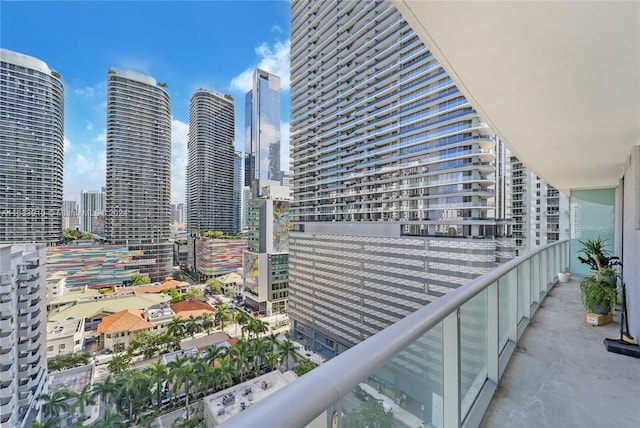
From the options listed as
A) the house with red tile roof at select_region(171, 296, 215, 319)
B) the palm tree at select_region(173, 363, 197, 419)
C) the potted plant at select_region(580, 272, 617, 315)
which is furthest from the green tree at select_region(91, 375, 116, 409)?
the potted plant at select_region(580, 272, 617, 315)

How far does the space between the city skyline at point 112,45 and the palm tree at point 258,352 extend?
25.2 meters

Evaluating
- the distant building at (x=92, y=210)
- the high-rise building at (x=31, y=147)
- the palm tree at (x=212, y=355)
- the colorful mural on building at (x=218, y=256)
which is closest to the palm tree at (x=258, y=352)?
the palm tree at (x=212, y=355)

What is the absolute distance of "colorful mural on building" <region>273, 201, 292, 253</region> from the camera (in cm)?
2871

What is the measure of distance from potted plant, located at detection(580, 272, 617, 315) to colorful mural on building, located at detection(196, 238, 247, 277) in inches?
1446

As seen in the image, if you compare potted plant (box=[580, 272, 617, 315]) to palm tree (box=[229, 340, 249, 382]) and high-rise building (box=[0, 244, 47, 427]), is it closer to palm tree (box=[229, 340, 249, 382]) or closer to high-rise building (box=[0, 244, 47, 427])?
palm tree (box=[229, 340, 249, 382])

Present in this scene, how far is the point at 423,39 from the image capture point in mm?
1462

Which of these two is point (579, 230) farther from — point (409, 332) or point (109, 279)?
point (109, 279)

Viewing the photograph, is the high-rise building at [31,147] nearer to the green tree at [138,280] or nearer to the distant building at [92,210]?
the distant building at [92,210]

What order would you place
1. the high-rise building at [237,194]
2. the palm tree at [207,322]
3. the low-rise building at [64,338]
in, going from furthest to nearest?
the high-rise building at [237,194] → the palm tree at [207,322] → the low-rise building at [64,338]

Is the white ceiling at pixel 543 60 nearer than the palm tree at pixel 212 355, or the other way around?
the white ceiling at pixel 543 60

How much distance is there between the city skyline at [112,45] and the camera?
24422 mm

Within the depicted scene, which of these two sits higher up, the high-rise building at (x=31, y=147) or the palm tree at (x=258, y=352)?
the high-rise building at (x=31, y=147)

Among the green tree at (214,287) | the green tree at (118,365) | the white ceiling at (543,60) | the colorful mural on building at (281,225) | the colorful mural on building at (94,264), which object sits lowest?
the green tree at (214,287)

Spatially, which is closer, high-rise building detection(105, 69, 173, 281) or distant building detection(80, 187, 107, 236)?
high-rise building detection(105, 69, 173, 281)
